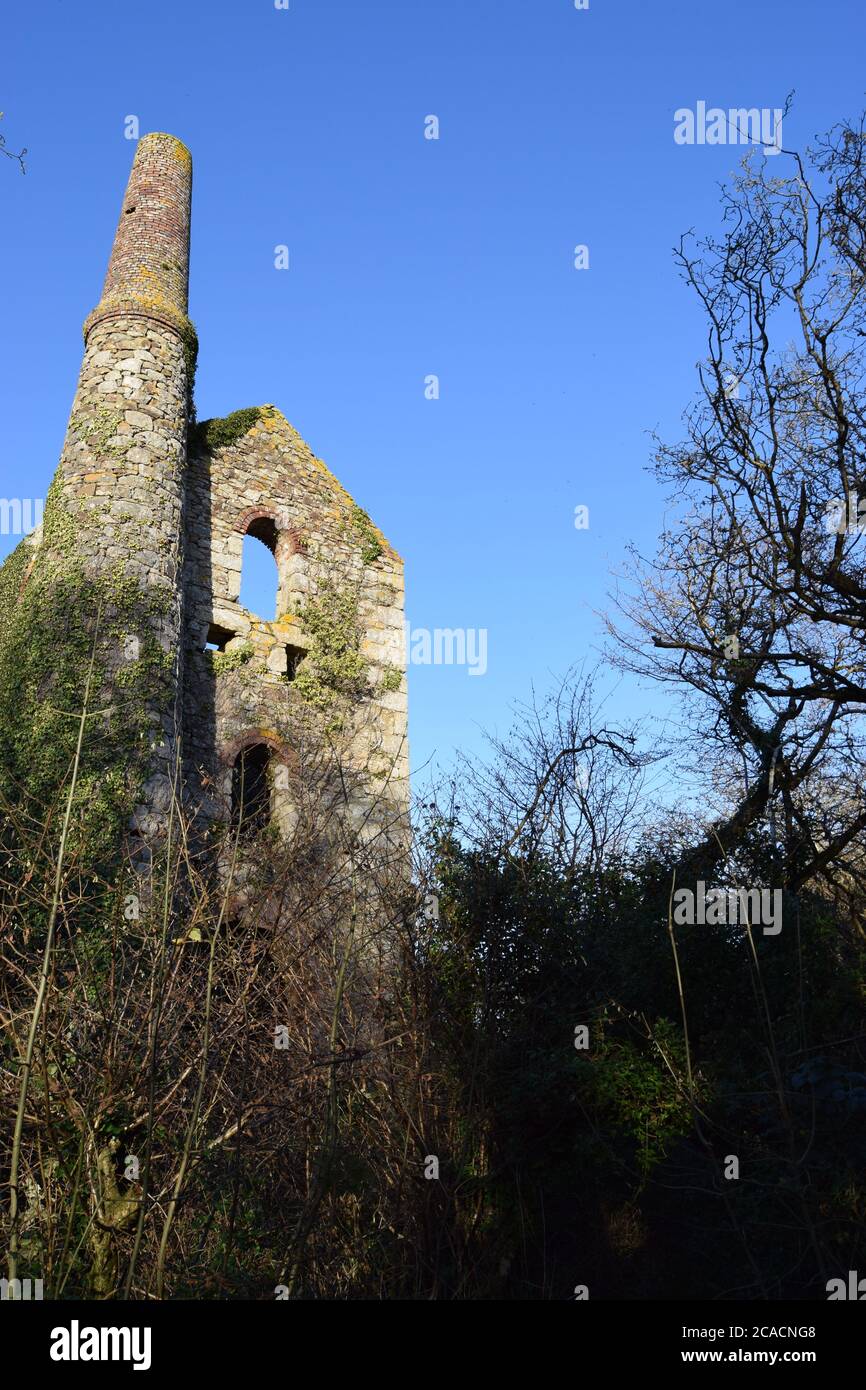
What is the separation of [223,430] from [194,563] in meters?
2.42

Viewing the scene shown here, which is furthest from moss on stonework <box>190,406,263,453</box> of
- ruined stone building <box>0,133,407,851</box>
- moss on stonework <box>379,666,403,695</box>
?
moss on stonework <box>379,666,403,695</box>

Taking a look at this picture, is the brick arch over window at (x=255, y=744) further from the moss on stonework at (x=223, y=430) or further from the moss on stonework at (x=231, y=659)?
the moss on stonework at (x=223, y=430)

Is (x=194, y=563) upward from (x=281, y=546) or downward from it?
downward

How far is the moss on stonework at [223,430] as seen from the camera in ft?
48.0

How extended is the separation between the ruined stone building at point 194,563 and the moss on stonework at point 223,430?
0.03m

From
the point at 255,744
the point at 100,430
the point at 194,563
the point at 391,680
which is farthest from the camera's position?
the point at 391,680

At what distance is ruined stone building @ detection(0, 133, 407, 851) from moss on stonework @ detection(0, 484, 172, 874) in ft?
0.11

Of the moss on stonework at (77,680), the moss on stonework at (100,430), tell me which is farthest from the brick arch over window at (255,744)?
the moss on stonework at (100,430)

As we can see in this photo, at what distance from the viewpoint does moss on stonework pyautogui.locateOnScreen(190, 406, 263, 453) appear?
14.6 m

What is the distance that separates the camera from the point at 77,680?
10.8 meters

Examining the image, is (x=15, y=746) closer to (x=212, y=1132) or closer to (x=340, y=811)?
(x=340, y=811)

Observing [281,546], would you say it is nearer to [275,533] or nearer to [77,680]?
[275,533]

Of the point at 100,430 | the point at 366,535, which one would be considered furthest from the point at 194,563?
the point at 366,535
